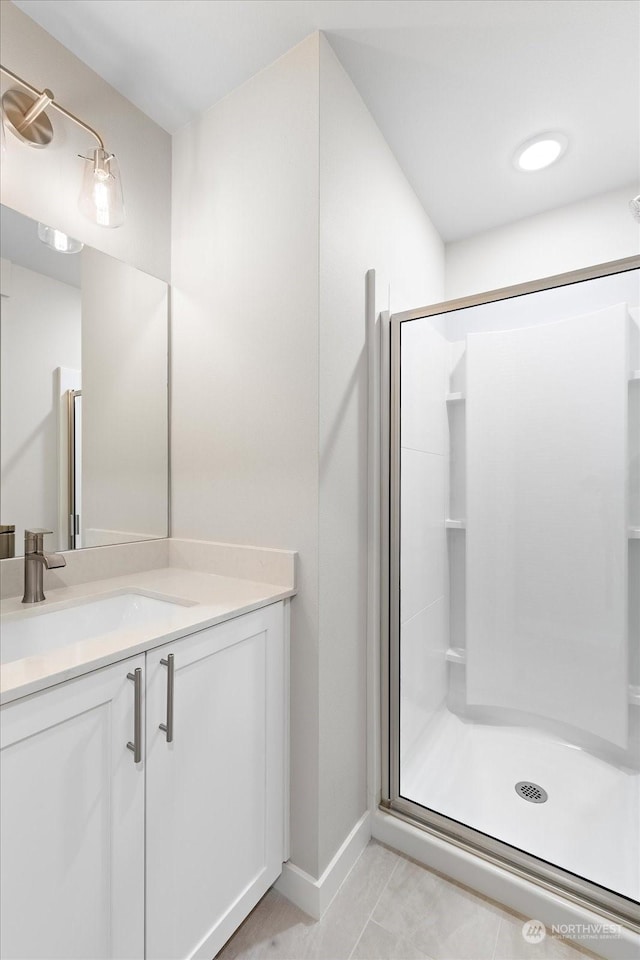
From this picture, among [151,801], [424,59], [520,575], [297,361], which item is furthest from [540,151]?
[151,801]

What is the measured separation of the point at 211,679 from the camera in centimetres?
100

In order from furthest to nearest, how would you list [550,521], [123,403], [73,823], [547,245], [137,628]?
[547,245] → [550,521] → [123,403] → [137,628] → [73,823]

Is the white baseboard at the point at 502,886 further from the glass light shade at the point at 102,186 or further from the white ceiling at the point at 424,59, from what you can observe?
the white ceiling at the point at 424,59

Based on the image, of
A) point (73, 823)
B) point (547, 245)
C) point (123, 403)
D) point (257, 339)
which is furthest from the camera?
point (547, 245)

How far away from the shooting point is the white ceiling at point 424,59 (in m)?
1.19

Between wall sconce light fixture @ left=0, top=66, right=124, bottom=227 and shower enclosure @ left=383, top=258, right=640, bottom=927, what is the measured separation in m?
0.93

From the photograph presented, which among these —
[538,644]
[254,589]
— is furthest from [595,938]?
[254,589]

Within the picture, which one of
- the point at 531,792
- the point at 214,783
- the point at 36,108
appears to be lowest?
the point at 531,792

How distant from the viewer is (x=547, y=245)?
2035 mm

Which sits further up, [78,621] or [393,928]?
[78,621]

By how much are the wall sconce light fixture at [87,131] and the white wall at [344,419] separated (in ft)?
1.98

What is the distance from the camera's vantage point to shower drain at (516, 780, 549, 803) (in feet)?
4.90

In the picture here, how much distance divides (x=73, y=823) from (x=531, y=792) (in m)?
Result: 1.46

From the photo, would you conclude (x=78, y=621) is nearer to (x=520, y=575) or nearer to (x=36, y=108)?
(x=36, y=108)
